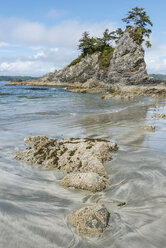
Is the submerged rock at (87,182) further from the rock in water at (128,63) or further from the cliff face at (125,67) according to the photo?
the rock in water at (128,63)

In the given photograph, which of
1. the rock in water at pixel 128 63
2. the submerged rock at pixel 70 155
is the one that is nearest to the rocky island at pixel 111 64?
the rock in water at pixel 128 63

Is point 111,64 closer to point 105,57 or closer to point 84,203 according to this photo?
point 105,57

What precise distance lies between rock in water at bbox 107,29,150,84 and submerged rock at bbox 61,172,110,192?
171 feet

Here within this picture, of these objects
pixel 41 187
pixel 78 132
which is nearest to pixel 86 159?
pixel 41 187

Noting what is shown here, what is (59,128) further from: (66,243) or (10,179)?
(66,243)

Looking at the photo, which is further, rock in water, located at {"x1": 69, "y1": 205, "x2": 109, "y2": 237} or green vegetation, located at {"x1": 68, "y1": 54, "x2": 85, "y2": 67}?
green vegetation, located at {"x1": 68, "y1": 54, "x2": 85, "y2": 67}

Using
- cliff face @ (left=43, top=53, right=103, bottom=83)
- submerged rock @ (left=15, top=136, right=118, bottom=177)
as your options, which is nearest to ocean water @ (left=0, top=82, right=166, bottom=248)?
submerged rock @ (left=15, top=136, right=118, bottom=177)

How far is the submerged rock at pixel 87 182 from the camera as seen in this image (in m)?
3.34

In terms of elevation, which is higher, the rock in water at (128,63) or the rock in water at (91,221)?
the rock in water at (128,63)

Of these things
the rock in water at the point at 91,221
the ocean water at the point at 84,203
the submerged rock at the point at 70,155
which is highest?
the submerged rock at the point at 70,155

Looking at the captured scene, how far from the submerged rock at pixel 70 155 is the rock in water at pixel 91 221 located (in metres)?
1.32

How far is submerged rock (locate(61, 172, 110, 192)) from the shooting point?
3337mm

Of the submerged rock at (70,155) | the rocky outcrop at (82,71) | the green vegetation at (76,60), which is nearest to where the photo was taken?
the submerged rock at (70,155)

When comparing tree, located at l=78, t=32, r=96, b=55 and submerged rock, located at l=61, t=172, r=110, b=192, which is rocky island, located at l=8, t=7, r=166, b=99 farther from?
submerged rock, located at l=61, t=172, r=110, b=192
